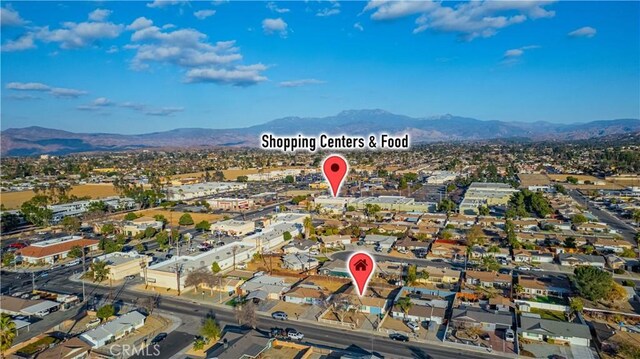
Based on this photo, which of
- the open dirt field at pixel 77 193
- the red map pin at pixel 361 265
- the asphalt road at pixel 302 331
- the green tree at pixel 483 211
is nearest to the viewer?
the red map pin at pixel 361 265

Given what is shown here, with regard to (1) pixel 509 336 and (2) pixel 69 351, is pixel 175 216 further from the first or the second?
(1) pixel 509 336

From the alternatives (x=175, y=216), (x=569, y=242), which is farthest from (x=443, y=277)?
(x=175, y=216)

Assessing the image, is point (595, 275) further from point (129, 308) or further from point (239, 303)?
point (129, 308)

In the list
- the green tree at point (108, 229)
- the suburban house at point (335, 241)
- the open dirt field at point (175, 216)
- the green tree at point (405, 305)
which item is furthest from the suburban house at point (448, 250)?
the green tree at point (108, 229)

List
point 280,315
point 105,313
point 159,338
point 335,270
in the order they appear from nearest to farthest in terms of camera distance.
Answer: point 159,338 → point 105,313 → point 280,315 → point 335,270

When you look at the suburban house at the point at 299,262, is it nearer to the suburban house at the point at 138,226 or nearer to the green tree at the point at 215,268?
the green tree at the point at 215,268

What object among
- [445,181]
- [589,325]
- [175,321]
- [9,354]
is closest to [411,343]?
[589,325]

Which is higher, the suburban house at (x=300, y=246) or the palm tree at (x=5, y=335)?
the palm tree at (x=5, y=335)
